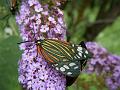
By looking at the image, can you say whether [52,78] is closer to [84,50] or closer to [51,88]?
[51,88]

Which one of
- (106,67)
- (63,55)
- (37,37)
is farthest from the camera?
(106,67)

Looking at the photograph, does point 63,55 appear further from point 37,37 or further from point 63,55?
point 37,37

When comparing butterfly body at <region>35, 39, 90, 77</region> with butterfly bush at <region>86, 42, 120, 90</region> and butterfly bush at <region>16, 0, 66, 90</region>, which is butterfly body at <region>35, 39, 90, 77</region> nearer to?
butterfly bush at <region>16, 0, 66, 90</region>

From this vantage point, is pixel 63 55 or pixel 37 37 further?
pixel 37 37

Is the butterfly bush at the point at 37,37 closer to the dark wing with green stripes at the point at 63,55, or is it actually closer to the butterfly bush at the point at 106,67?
the dark wing with green stripes at the point at 63,55

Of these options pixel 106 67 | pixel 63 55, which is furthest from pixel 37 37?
pixel 106 67

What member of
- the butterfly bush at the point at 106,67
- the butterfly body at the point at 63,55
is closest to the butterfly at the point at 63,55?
the butterfly body at the point at 63,55
